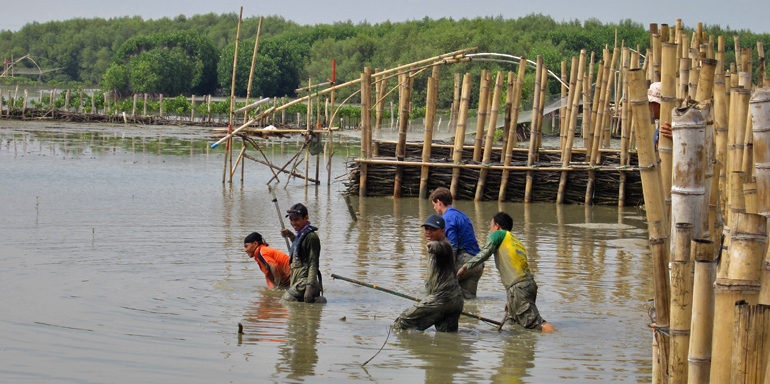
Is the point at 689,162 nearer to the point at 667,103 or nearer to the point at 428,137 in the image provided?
the point at 667,103

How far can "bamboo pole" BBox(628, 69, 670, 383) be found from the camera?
11.9 ft

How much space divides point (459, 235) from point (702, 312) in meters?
5.33

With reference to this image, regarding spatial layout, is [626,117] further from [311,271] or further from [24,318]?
[24,318]

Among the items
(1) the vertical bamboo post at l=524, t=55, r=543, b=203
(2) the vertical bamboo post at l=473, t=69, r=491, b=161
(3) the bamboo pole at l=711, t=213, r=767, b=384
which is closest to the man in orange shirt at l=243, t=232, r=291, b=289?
(3) the bamboo pole at l=711, t=213, r=767, b=384

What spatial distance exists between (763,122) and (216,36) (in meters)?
142

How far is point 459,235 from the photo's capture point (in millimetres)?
8766

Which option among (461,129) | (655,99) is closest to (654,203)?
(655,99)

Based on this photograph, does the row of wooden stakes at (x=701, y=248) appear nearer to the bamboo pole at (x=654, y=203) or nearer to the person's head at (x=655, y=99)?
the bamboo pole at (x=654, y=203)

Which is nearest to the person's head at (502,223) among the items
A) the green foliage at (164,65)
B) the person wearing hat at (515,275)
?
the person wearing hat at (515,275)

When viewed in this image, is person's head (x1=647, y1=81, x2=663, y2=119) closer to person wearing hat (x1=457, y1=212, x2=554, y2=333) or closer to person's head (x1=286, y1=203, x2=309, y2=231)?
person wearing hat (x1=457, y1=212, x2=554, y2=333)

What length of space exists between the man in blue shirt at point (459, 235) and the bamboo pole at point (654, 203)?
467 cm

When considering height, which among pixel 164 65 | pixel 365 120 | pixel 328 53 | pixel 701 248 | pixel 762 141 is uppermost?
pixel 328 53

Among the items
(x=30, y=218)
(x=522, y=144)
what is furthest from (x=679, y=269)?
(x=522, y=144)

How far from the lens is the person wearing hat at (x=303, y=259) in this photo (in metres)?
8.04
